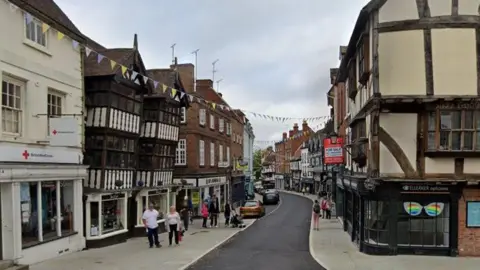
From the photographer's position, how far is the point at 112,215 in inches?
844

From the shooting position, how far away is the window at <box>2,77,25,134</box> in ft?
46.1

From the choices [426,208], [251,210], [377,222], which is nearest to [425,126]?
[426,208]

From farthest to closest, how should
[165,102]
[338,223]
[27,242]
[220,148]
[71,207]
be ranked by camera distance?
[220,148], [338,223], [165,102], [71,207], [27,242]

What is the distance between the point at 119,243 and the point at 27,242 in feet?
21.9

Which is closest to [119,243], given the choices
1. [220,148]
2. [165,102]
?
[165,102]

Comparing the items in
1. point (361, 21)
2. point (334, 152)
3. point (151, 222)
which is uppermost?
point (361, 21)

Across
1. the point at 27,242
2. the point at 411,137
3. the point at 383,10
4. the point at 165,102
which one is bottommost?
the point at 27,242

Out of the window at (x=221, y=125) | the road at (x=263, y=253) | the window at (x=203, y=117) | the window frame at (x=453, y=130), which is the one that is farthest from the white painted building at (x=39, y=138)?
the window at (x=221, y=125)

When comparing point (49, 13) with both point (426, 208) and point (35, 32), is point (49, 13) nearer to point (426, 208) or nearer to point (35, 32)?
point (35, 32)

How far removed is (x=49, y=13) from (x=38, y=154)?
4649mm

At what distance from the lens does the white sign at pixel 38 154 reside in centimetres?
1366

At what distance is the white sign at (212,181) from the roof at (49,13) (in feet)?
61.8

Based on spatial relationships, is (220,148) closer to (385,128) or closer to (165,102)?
(165,102)

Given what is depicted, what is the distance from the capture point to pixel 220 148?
140ft
